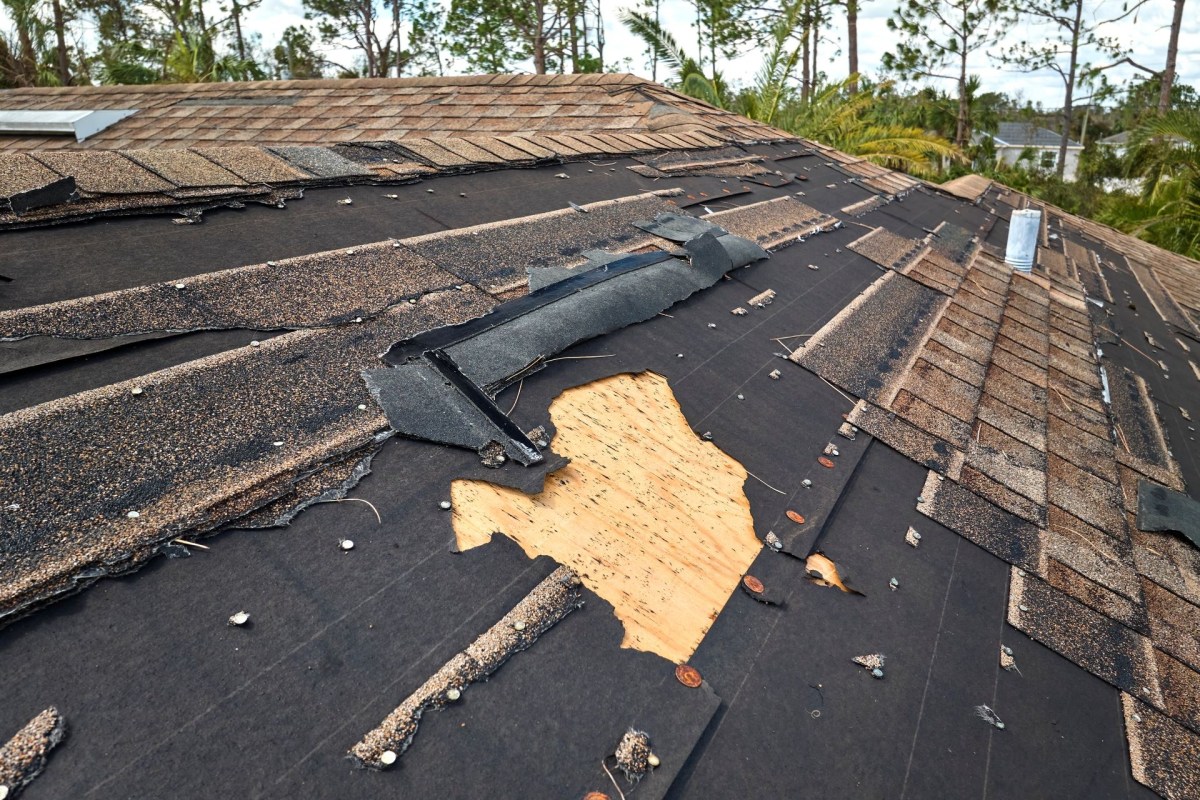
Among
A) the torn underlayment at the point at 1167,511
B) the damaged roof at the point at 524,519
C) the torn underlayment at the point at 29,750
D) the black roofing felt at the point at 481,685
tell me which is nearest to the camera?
the torn underlayment at the point at 29,750

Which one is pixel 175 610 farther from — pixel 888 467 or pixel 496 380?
pixel 888 467

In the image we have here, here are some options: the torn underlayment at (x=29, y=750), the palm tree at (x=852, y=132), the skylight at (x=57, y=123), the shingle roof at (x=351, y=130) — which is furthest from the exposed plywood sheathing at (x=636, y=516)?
the palm tree at (x=852, y=132)

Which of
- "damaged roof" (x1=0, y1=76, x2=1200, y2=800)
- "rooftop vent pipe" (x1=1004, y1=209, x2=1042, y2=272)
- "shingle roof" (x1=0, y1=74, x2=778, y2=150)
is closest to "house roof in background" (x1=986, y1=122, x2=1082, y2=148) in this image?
"shingle roof" (x1=0, y1=74, x2=778, y2=150)

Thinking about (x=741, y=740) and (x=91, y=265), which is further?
(x=91, y=265)

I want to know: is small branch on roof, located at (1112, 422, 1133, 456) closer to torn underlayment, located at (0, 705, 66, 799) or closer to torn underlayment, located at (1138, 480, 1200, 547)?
torn underlayment, located at (1138, 480, 1200, 547)

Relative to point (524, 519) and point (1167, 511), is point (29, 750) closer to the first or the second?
point (524, 519)

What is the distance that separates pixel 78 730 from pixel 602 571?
0.99 meters

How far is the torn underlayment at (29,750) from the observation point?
0.97 meters

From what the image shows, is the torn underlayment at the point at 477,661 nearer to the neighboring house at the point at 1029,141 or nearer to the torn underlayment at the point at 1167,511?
the torn underlayment at the point at 1167,511

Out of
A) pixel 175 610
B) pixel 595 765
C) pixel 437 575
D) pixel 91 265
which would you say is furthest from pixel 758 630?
pixel 91 265

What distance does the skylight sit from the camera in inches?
302

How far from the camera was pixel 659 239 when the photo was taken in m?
3.89

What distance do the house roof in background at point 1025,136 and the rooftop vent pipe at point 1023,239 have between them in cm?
5537

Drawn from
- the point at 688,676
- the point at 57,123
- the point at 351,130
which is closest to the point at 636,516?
the point at 688,676
